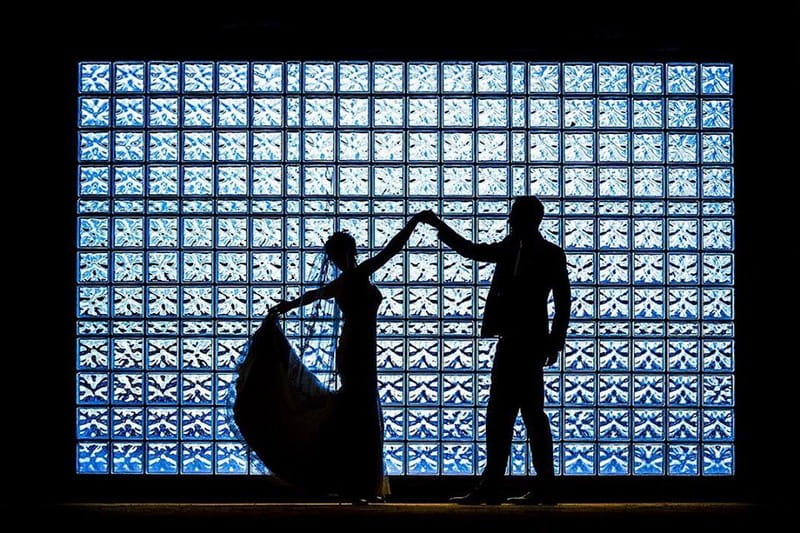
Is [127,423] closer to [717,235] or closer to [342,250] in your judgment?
[342,250]

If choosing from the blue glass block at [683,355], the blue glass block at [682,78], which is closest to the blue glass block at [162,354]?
the blue glass block at [683,355]

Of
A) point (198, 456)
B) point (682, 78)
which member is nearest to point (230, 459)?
point (198, 456)

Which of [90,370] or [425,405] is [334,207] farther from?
[90,370]

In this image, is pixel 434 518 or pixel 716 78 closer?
pixel 434 518

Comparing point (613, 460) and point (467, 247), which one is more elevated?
point (467, 247)

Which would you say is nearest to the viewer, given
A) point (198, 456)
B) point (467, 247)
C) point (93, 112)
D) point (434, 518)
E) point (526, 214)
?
point (434, 518)

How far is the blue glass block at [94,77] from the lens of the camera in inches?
303

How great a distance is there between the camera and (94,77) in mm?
7715

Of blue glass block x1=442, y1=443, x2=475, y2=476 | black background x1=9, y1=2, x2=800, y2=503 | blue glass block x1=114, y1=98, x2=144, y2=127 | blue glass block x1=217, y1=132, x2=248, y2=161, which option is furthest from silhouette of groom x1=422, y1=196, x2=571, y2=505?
blue glass block x1=114, y1=98, x2=144, y2=127

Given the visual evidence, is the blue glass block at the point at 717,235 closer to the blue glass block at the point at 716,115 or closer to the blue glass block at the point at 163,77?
the blue glass block at the point at 716,115

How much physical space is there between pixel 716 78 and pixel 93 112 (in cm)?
390
